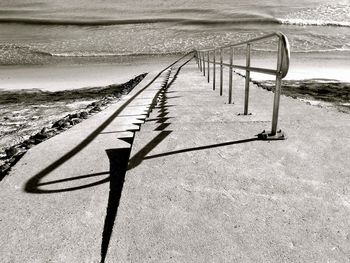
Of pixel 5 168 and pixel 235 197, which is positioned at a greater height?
pixel 235 197

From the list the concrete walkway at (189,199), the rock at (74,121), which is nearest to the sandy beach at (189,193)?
the concrete walkway at (189,199)

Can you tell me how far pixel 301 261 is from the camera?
4.78 feet

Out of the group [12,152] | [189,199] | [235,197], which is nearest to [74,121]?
[12,152]

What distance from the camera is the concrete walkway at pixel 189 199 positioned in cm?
158

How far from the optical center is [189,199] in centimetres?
196

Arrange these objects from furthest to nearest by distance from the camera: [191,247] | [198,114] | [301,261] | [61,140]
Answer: [198,114] < [61,140] < [191,247] < [301,261]

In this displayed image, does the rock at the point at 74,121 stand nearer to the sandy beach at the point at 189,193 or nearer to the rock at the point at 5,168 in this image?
the sandy beach at the point at 189,193

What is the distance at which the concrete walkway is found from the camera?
5.18ft

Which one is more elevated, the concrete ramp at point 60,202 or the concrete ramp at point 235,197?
the concrete ramp at point 235,197

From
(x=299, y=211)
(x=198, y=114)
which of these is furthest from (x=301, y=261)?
(x=198, y=114)

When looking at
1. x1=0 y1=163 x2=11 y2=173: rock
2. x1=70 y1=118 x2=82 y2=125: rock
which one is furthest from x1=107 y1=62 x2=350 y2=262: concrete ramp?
x1=70 y1=118 x2=82 y2=125: rock

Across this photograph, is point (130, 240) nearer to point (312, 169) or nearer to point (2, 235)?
point (2, 235)

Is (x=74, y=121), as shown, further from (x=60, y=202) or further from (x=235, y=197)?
(x=235, y=197)

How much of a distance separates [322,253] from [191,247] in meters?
0.59
